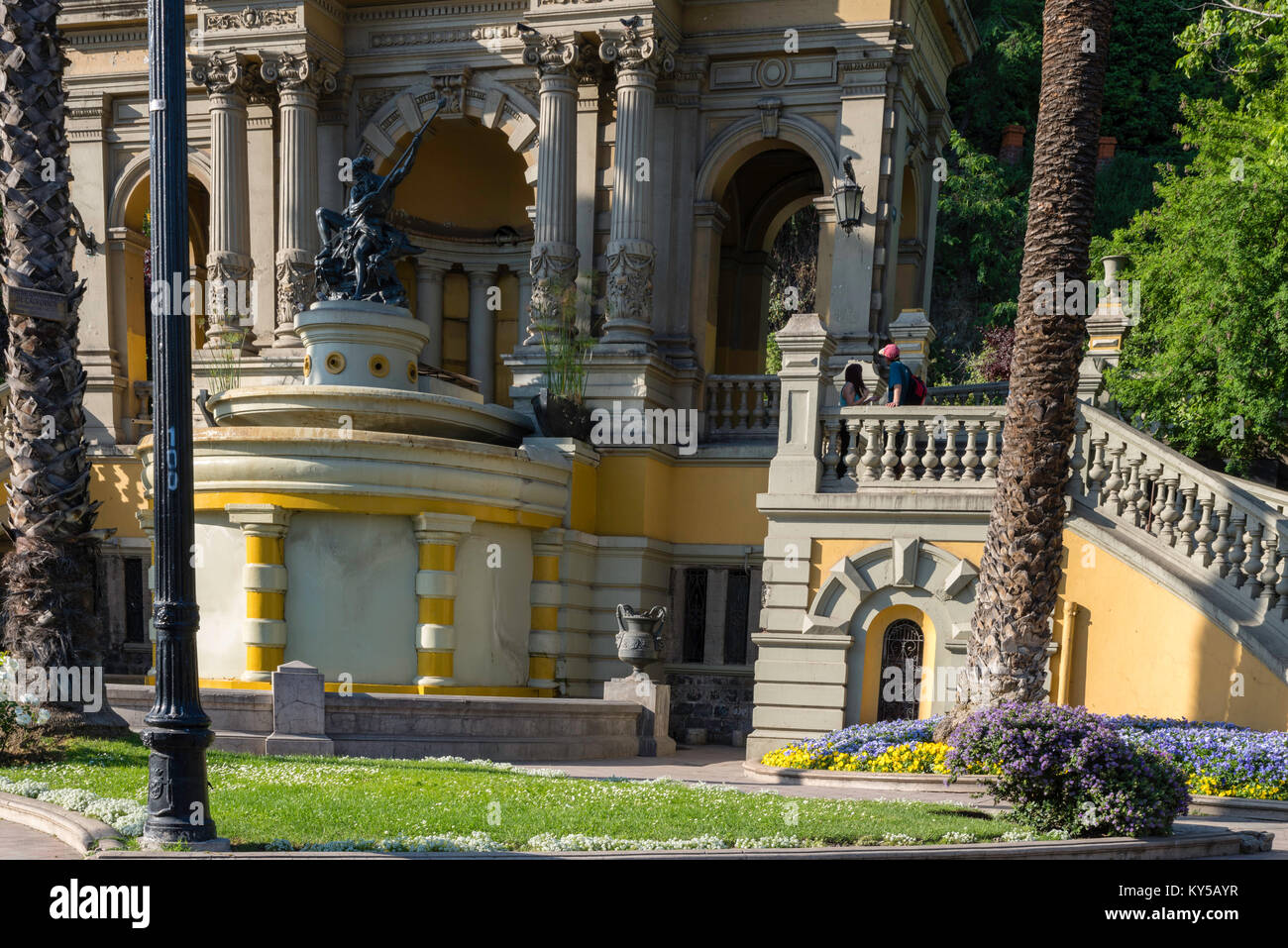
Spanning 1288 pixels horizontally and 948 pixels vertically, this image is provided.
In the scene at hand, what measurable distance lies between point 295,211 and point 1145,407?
16.7 meters

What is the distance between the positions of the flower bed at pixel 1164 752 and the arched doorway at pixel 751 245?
15.7 meters

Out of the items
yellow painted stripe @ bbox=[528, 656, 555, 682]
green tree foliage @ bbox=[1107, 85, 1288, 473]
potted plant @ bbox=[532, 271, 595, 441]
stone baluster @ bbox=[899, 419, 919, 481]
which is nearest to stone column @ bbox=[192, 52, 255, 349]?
potted plant @ bbox=[532, 271, 595, 441]

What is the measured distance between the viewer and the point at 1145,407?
2859cm

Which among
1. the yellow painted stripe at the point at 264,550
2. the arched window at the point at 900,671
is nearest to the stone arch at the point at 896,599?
the arched window at the point at 900,671

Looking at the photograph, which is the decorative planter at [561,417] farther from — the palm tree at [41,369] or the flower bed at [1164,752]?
the palm tree at [41,369]

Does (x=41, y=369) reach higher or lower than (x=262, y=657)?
higher

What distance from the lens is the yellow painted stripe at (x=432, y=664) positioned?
20.8 metres

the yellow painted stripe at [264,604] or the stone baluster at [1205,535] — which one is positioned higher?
the stone baluster at [1205,535]

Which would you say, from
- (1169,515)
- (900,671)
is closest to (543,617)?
(900,671)

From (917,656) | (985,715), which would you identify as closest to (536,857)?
(985,715)

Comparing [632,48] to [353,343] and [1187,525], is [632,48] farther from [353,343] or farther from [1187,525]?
[1187,525]

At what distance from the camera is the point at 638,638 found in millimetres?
21219

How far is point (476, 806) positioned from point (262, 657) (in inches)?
343
